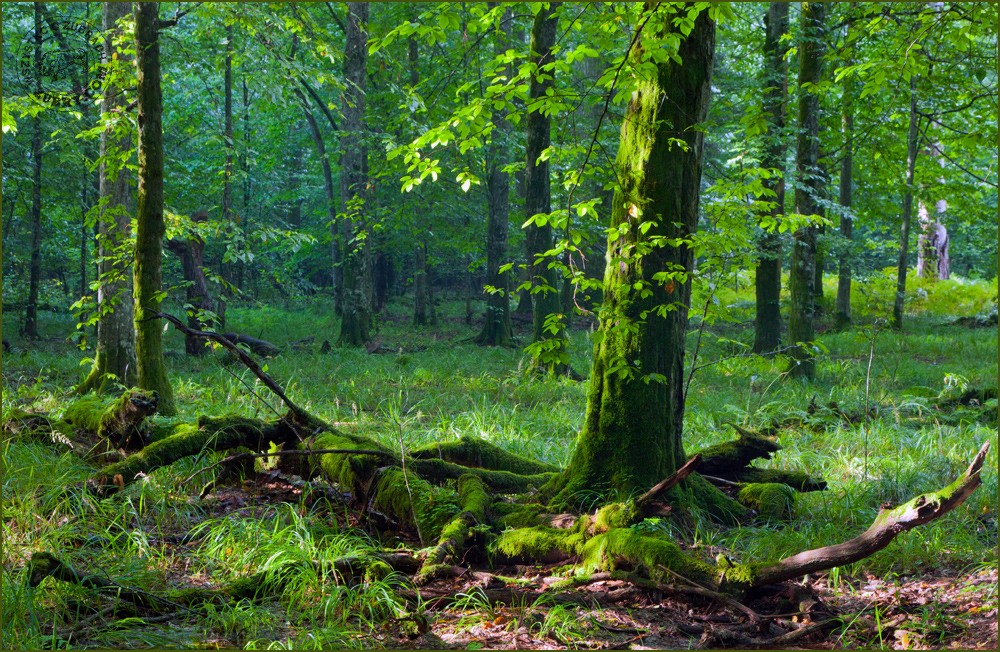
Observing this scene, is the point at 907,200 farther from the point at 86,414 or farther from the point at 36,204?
the point at 36,204

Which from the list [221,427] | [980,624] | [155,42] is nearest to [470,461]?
[221,427]

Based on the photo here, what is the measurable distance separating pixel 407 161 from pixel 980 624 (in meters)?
3.93

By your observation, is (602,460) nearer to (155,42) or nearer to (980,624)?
(980,624)

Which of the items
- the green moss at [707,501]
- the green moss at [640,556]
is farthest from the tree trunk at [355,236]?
the green moss at [640,556]

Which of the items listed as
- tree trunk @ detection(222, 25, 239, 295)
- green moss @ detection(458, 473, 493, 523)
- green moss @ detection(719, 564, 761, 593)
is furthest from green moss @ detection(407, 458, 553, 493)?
tree trunk @ detection(222, 25, 239, 295)

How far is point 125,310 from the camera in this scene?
908cm

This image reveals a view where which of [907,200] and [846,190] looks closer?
[907,200]

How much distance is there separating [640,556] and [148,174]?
563 cm

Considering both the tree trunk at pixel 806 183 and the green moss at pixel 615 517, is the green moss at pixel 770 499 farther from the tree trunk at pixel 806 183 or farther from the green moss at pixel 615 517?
the tree trunk at pixel 806 183

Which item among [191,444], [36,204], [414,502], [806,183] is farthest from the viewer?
[36,204]

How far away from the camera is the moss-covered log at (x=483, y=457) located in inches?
225

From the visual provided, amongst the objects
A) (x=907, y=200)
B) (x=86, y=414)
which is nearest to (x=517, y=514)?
(x=86, y=414)

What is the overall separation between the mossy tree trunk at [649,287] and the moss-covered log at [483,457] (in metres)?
0.99

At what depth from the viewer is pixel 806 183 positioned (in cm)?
1161
